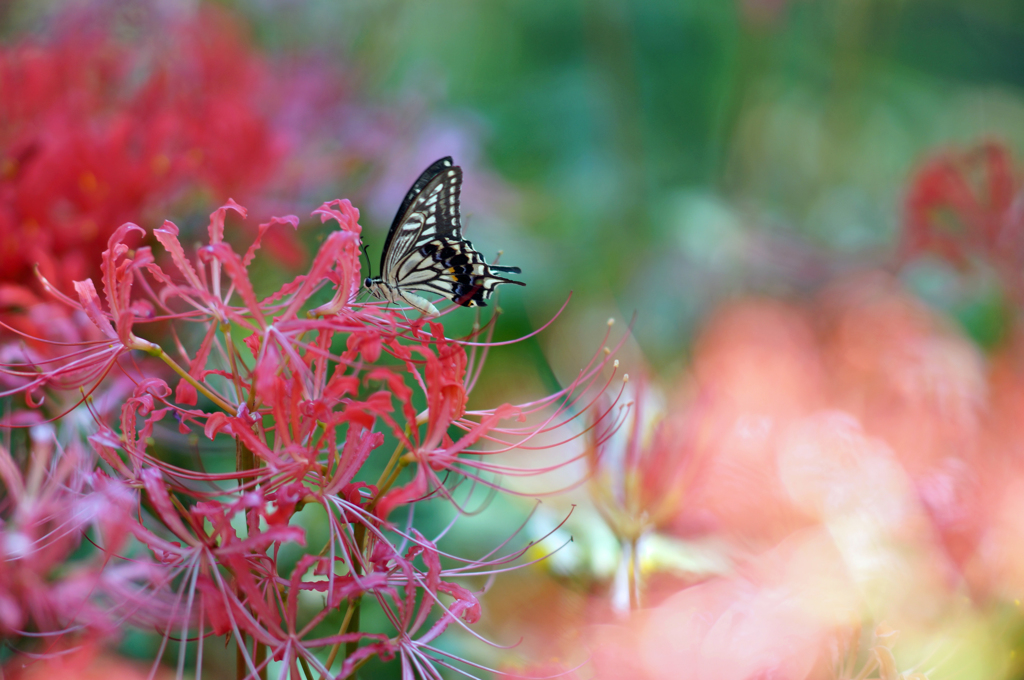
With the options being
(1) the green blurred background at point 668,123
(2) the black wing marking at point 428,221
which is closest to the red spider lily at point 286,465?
(2) the black wing marking at point 428,221

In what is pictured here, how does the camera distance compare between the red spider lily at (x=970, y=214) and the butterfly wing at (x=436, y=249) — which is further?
the red spider lily at (x=970, y=214)

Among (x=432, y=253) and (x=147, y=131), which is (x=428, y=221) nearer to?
(x=432, y=253)

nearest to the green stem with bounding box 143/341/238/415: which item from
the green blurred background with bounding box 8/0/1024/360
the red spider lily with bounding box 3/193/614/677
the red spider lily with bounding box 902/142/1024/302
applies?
the red spider lily with bounding box 3/193/614/677

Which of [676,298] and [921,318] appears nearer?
[921,318]

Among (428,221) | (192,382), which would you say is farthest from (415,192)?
(192,382)

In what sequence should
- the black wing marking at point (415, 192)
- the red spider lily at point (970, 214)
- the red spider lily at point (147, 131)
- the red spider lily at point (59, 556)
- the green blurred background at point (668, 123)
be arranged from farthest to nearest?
1. the green blurred background at point (668, 123)
2. the red spider lily at point (970, 214)
3. the red spider lily at point (147, 131)
4. the black wing marking at point (415, 192)
5. the red spider lily at point (59, 556)

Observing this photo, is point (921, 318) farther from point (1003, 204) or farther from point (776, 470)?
point (776, 470)

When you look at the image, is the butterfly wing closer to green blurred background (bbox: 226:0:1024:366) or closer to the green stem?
the green stem

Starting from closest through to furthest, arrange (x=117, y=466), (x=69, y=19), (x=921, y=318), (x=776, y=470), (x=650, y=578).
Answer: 1. (x=117, y=466)
2. (x=650, y=578)
3. (x=776, y=470)
4. (x=69, y=19)
5. (x=921, y=318)

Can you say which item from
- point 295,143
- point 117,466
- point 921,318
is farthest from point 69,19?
point 921,318

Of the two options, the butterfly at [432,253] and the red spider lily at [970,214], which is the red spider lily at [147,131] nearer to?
the butterfly at [432,253]
